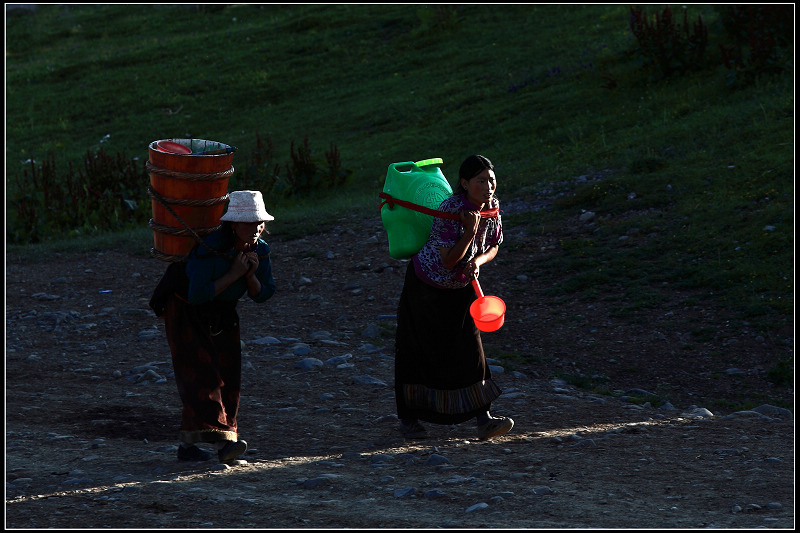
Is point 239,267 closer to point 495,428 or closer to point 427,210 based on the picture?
point 427,210

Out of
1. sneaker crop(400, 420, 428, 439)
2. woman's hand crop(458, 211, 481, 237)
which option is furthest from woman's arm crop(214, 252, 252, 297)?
sneaker crop(400, 420, 428, 439)

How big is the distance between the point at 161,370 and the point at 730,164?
739cm

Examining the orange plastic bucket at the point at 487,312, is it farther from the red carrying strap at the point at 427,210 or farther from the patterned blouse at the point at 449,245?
the red carrying strap at the point at 427,210

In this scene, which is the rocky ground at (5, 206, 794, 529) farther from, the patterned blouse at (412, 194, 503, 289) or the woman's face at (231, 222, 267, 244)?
the woman's face at (231, 222, 267, 244)

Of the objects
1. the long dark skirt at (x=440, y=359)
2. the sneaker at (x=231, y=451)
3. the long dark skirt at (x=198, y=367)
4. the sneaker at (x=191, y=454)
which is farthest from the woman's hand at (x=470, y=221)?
the sneaker at (x=191, y=454)

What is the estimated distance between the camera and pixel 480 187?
5398mm

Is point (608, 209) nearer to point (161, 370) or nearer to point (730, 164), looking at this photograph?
point (730, 164)

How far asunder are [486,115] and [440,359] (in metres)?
11.7

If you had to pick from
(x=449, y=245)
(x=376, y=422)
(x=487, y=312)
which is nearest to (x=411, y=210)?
(x=449, y=245)

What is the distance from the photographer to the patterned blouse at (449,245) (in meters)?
5.48

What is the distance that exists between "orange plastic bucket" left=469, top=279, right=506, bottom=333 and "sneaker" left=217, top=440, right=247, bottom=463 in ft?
5.06

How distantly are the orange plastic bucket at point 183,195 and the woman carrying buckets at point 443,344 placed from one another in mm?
1294

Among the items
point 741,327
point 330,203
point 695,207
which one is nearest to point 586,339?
point 741,327

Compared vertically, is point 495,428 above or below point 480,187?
below
